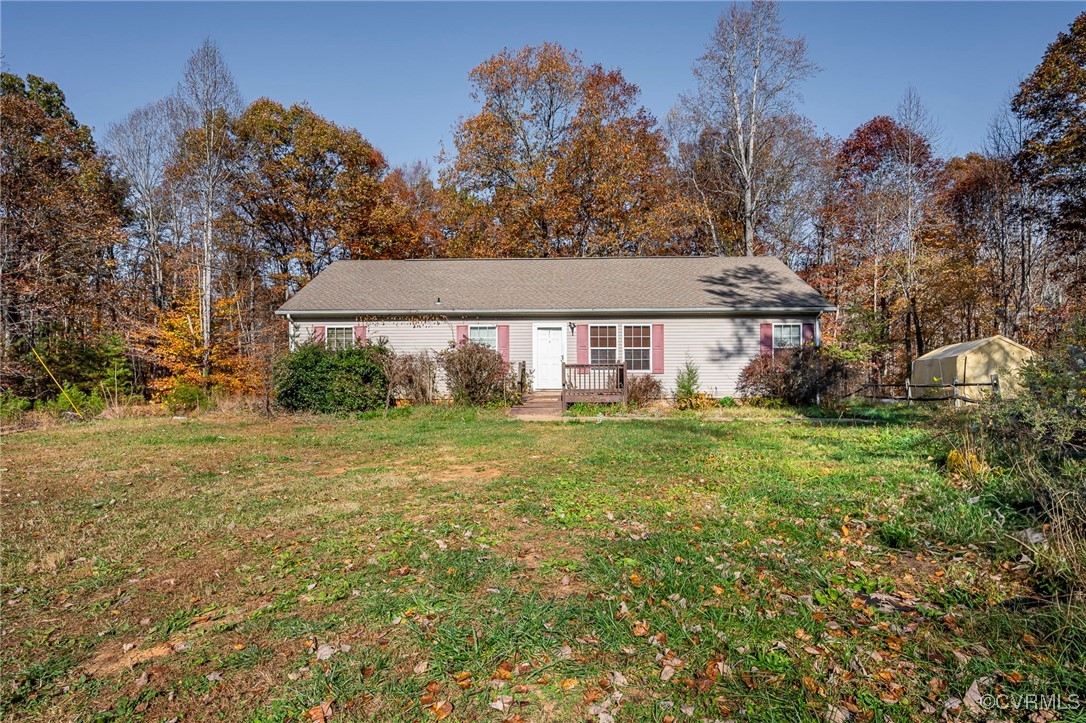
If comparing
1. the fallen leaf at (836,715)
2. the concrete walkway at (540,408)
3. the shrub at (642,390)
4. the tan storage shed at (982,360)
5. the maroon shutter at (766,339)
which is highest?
the maroon shutter at (766,339)

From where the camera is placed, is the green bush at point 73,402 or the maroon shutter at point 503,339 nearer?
the green bush at point 73,402

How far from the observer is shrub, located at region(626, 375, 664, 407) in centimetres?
1553

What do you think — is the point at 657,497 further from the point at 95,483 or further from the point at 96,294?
the point at 96,294

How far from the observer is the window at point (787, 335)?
16.2 m

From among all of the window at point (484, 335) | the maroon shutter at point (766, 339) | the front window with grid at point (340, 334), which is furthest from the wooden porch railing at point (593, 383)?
the front window with grid at point (340, 334)

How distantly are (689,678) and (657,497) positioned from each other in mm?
3203

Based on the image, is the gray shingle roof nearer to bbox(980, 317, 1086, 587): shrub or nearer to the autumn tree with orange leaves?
the autumn tree with orange leaves

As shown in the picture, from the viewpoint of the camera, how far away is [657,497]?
5871mm

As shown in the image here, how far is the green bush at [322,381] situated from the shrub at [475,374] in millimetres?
2173

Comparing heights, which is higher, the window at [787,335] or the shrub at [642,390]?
the window at [787,335]

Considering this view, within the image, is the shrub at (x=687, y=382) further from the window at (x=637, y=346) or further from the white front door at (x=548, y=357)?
the white front door at (x=548, y=357)

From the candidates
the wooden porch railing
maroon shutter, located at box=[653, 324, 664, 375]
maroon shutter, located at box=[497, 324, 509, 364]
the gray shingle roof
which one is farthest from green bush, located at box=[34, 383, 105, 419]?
maroon shutter, located at box=[653, 324, 664, 375]

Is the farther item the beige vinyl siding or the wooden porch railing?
the beige vinyl siding

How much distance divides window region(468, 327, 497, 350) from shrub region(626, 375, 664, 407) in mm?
4354
